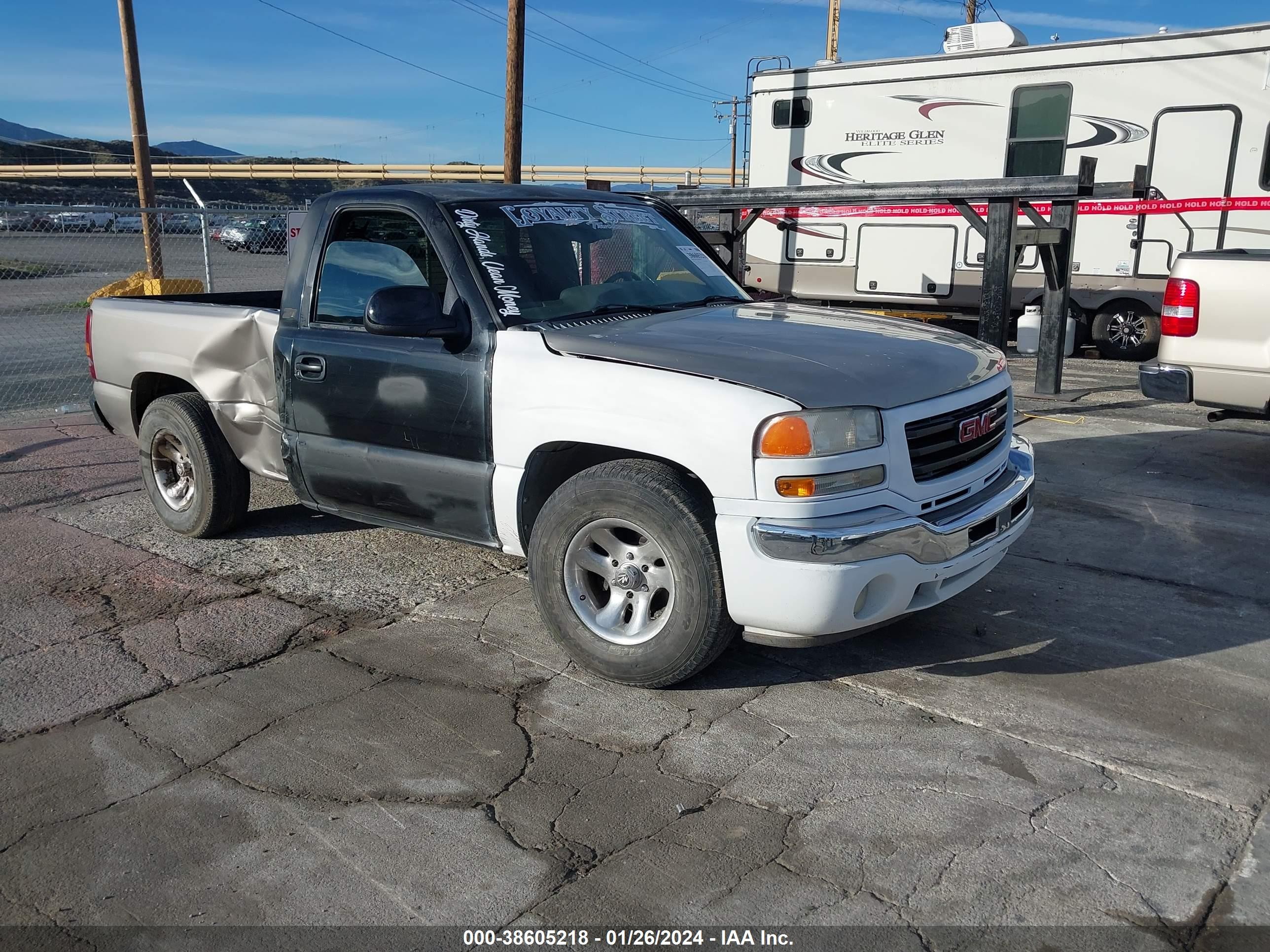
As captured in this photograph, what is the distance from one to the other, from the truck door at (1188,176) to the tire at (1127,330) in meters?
0.58

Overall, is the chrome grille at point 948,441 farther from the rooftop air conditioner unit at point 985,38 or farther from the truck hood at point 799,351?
the rooftop air conditioner unit at point 985,38

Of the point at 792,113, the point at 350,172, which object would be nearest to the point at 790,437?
the point at 792,113

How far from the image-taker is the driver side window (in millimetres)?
4727

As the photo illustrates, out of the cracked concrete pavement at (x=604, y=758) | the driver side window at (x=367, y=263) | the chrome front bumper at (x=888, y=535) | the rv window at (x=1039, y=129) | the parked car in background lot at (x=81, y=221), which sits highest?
the rv window at (x=1039, y=129)

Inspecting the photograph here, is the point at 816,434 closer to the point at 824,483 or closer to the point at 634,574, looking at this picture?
the point at 824,483

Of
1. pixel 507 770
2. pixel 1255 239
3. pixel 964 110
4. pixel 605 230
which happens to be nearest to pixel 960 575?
pixel 507 770

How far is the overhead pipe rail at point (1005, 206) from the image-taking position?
30.1ft

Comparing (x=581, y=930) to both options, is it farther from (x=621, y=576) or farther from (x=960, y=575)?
(x=960, y=575)

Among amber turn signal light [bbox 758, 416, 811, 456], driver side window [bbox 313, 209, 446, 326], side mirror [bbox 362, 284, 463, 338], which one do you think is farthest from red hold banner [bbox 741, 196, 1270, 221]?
amber turn signal light [bbox 758, 416, 811, 456]

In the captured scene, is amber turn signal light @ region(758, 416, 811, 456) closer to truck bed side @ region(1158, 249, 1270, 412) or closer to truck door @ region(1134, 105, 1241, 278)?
truck bed side @ region(1158, 249, 1270, 412)

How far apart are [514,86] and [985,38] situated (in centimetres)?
844

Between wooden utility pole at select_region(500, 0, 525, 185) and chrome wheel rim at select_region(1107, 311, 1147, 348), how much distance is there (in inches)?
396

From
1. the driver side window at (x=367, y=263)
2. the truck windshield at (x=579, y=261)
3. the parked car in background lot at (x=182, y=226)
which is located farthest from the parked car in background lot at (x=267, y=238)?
the truck windshield at (x=579, y=261)

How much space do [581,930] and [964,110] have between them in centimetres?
1283
